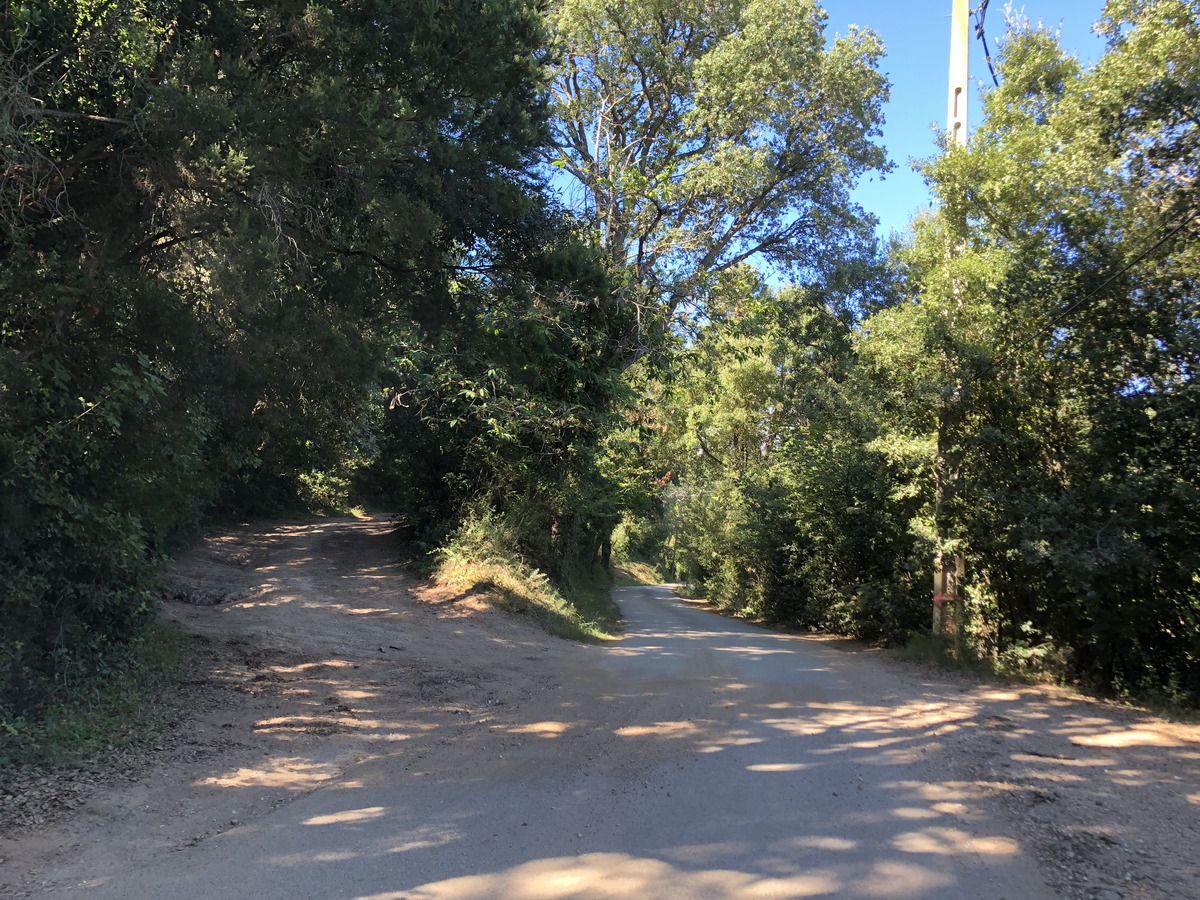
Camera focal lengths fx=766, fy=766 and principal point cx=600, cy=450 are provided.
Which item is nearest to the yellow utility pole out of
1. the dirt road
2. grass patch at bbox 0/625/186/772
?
the dirt road

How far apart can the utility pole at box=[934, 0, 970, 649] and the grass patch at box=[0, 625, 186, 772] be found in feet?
35.7

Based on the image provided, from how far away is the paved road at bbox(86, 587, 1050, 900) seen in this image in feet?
13.7

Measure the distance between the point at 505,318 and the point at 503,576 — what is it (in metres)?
7.00

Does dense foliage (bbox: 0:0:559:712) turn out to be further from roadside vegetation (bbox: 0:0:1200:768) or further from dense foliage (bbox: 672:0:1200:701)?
dense foliage (bbox: 672:0:1200:701)

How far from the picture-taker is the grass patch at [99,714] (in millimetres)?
5609

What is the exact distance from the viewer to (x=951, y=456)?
12305mm

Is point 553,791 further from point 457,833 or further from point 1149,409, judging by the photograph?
Result: point 1149,409

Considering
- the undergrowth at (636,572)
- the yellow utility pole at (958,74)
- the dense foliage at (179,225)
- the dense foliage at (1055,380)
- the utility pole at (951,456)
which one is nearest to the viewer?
the dense foliage at (179,225)

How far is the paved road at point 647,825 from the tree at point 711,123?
1111 centimetres

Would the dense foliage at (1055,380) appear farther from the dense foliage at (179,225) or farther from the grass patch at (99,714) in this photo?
the grass patch at (99,714)

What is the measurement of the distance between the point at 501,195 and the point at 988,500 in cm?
810

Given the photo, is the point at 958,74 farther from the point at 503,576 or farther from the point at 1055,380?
the point at 503,576

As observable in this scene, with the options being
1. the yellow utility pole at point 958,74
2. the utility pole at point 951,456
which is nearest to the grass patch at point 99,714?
the utility pole at point 951,456

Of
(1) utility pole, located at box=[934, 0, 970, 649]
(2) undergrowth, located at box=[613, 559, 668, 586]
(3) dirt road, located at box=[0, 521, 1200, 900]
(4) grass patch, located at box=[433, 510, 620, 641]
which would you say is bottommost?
(2) undergrowth, located at box=[613, 559, 668, 586]
